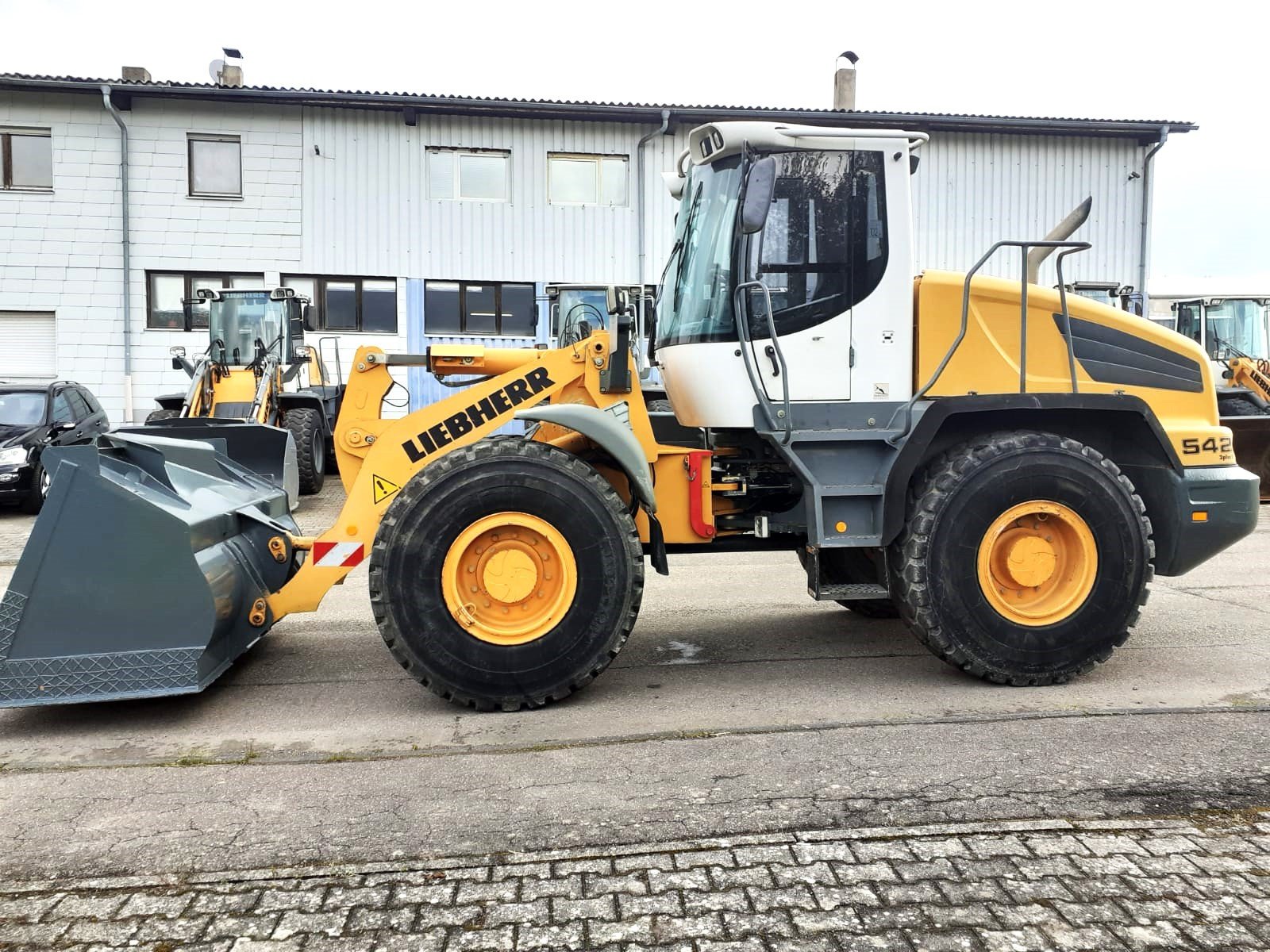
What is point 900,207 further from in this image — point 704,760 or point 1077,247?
point 704,760

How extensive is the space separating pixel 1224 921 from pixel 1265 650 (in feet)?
11.7

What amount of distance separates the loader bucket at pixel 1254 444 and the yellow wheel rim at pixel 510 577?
1130cm

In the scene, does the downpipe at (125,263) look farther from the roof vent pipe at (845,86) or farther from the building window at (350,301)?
the roof vent pipe at (845,86)

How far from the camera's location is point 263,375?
581 inches

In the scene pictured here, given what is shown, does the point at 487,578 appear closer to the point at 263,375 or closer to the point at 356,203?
the point at 263,375

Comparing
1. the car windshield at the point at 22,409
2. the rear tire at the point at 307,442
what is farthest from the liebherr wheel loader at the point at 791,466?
the car windshield at the point at 22,409

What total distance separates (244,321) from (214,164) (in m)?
5.50

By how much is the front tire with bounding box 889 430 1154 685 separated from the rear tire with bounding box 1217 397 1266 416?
35.7 feet

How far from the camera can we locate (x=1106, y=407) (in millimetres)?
5129

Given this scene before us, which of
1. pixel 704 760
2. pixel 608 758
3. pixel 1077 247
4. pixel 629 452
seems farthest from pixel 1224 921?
pixel 1077 247

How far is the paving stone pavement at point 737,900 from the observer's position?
2730mm

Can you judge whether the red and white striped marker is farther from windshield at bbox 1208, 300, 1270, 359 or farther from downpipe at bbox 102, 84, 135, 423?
downpipe at bbox 102, 84, 135, 423

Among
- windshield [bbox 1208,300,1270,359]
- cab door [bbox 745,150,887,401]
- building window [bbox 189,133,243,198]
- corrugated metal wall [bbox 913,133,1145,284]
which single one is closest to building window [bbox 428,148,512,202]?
building window [bbox 189,133,243,198]

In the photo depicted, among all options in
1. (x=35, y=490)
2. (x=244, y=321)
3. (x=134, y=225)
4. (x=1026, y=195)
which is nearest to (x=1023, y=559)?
(x=35, y=490)
